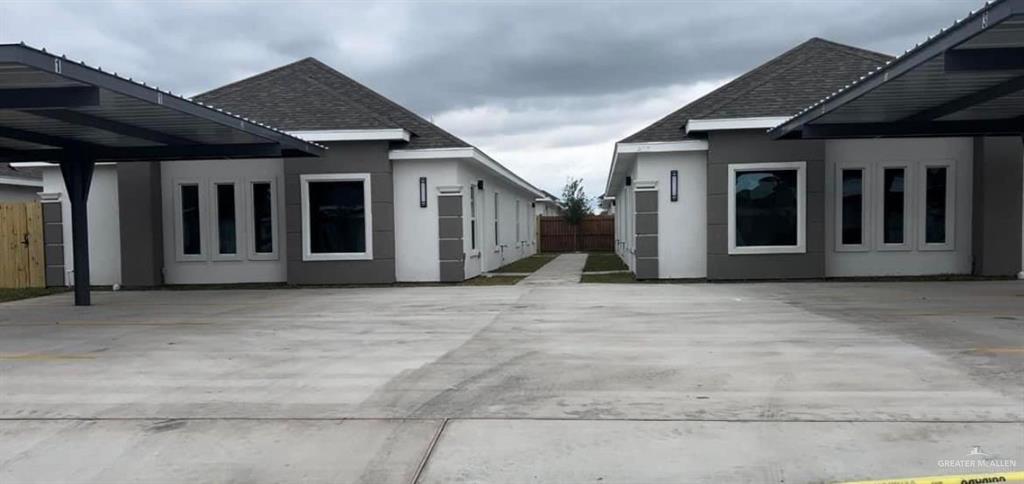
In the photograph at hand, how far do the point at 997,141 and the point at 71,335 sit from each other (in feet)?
60.0

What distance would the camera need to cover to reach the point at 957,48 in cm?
873

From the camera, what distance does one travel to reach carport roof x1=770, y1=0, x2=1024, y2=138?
26.4 ft

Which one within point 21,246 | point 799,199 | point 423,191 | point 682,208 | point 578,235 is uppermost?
point 423,191

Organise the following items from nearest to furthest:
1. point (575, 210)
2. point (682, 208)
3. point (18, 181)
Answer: point (682, 208) → point (18, 181) → point (575, 210)

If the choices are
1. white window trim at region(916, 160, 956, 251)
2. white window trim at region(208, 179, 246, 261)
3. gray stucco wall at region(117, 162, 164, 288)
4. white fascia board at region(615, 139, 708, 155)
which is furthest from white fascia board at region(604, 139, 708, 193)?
gray stucco wall at region(117, 162, 164, 288)

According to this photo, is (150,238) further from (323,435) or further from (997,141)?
(997,141)

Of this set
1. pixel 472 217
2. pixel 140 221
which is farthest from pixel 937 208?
pixel 140 221

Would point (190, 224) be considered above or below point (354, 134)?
below

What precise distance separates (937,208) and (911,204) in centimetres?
64

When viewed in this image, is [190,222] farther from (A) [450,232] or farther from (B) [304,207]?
(A) [450,232]

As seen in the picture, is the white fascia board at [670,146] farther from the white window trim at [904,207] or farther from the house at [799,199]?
the white window trim at [904,207]

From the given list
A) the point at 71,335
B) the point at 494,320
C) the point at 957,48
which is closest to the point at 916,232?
the point at 957,48

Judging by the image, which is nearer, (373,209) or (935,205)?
(935,205)

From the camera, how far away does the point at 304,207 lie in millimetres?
17344
